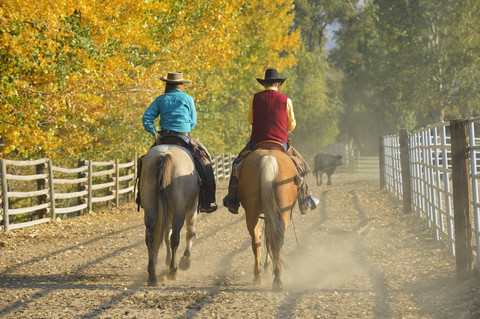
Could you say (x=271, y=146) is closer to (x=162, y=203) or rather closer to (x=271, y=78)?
(x=271, y=78)

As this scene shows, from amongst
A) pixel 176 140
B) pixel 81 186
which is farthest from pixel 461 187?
pixel 81 186

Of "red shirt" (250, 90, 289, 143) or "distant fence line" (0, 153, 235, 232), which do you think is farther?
"distant fence line" (0, 153, 235, 232)

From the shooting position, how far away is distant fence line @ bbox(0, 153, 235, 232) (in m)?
11.5

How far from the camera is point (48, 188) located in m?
13.3

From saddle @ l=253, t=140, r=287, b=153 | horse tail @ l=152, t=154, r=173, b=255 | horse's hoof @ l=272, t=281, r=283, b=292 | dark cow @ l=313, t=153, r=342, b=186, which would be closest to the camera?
horse's hoof @ l=272, t=281, r=283, b=292

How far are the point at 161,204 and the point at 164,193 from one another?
0.13 metres

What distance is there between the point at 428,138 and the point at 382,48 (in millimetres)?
39905

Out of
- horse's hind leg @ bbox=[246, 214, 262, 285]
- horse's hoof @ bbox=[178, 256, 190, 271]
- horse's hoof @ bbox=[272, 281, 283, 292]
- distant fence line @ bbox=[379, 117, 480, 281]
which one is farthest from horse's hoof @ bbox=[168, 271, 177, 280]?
distant fence line @ bbox=[379, 117, 480, 281]

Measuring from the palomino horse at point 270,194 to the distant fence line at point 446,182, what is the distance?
6.23 feet

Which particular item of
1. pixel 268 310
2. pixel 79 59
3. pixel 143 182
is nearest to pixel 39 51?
pixel 79 59

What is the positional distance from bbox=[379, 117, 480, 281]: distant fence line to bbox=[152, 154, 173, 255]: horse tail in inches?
129

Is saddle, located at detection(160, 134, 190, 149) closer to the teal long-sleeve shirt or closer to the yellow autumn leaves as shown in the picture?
the teal long-sleeve shirt

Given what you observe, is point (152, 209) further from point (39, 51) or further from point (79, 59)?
point (79, 59)

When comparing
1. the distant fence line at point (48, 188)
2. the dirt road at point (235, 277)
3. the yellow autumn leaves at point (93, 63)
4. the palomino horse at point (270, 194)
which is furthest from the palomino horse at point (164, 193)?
the distant fence line at point (48, 188)
